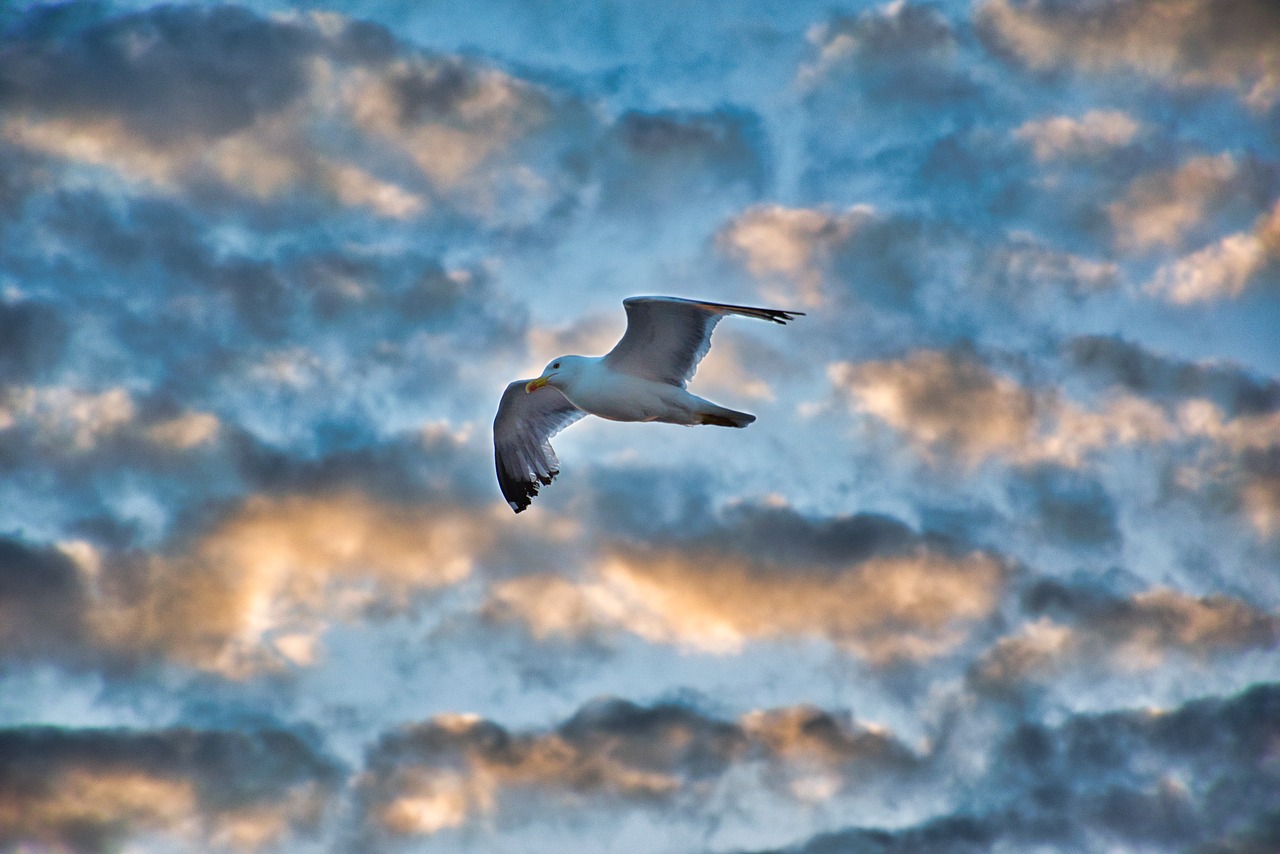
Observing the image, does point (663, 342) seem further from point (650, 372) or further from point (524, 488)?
point (524, 488)

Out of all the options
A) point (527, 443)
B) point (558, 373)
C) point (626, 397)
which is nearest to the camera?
point (626, 397)

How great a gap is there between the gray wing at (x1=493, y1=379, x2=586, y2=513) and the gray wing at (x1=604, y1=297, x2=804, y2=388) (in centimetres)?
306

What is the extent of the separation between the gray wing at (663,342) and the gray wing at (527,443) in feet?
10.0

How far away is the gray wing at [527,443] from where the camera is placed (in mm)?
21031

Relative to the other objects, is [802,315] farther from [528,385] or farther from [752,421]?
[528,385]

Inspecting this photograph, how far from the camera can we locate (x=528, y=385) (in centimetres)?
1898

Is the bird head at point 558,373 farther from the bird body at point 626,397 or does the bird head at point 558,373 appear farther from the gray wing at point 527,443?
the gray wing at point 527,443

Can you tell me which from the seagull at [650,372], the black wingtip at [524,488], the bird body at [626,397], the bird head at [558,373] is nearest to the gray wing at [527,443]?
the black wingtip at [524,488]

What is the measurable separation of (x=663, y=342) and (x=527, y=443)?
421 centimetres

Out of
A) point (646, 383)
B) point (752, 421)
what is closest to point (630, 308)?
point (646, 383)

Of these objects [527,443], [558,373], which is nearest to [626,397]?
[558,373]

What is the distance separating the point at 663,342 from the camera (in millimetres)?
17891

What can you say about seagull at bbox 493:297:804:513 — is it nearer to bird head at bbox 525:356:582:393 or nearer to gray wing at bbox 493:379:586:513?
bird head at bbox 525:356:582:393

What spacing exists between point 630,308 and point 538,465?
4.71m
